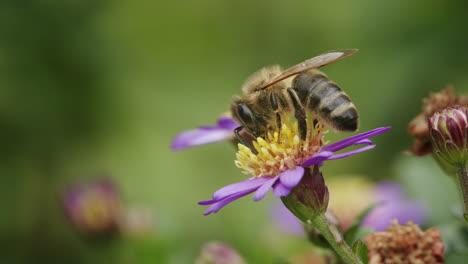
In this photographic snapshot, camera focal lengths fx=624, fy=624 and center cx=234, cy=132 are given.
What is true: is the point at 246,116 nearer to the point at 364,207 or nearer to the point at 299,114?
the point at 299,114

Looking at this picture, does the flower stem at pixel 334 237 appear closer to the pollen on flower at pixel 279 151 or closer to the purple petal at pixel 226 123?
the pollen on flower at pixel 279 151

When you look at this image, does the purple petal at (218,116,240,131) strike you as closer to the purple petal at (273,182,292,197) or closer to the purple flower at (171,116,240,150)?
the purple flower at (171,116,240,150)

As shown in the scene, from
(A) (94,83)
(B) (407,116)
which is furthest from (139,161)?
(B) (407,116)

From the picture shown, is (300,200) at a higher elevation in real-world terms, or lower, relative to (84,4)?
lower

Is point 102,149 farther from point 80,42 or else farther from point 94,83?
point 80,42

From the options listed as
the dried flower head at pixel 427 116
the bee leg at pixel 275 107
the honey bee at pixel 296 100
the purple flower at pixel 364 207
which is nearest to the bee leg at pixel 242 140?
the honey bee at pixel 296 100

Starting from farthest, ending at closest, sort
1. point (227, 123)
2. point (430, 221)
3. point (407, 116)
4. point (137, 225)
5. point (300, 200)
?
1. point (407, 116)
2. point (137, 225)
3. point (430, 221)
4. point (227, 123)
5. point (300, 200)

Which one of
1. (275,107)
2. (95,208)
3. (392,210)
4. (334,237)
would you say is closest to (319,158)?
(334,237)
